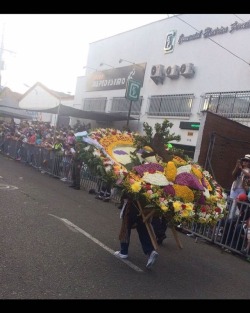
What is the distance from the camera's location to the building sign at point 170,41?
19.1 m

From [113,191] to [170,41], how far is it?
50.8ft

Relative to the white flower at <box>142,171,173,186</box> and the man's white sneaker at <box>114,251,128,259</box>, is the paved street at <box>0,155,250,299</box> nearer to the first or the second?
the man's white sneaker at <box>114,251,128,259</box>

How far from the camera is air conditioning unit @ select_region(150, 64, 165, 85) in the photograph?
64.0 ft

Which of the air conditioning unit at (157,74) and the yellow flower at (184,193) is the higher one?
the air conditioning unit at (157,74)

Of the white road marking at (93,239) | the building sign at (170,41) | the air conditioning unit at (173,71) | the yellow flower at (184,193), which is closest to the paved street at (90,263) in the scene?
the white road marking at (93,239)

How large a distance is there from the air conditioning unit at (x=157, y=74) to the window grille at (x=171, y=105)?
901 millimetres

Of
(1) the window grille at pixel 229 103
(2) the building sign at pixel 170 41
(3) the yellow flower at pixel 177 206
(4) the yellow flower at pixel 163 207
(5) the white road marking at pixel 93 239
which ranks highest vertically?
(2) the building sign at pixel 170 41

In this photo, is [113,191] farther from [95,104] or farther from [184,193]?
[95,104]

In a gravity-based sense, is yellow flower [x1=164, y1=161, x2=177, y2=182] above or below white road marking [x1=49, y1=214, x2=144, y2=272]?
above

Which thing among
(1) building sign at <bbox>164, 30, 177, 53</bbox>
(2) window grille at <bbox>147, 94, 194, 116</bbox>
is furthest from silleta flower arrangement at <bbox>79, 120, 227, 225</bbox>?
(1) building sign at <bbox>164, 30, 177, 53</bbox>

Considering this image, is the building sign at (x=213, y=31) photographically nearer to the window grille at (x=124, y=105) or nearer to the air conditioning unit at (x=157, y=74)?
the air conditioning unit at (x=157, y=74)

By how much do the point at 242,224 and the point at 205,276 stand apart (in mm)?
2188

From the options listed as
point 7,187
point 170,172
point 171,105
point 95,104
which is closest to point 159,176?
point 170,172

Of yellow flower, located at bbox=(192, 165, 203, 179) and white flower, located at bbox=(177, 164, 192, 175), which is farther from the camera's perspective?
yellow flower, located at bbox=(192, 165, 203, 179)
